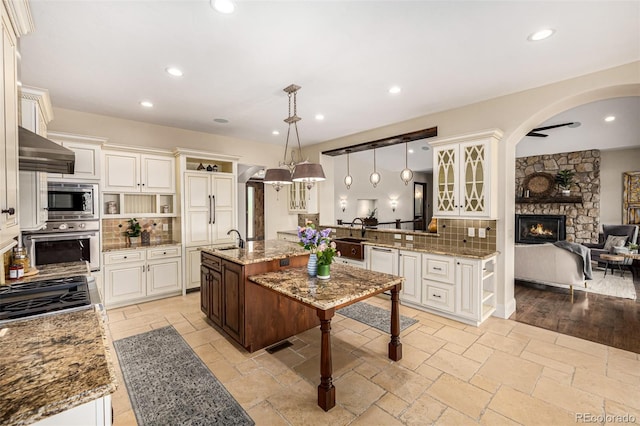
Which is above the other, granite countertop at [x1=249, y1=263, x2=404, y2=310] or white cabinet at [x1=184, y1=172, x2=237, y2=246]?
white cabinet at [x1=184, y1=172, x2=237, y2=246]

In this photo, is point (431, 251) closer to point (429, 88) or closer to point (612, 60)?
point (429, 88)

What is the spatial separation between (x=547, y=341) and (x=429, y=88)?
3064 millimetres

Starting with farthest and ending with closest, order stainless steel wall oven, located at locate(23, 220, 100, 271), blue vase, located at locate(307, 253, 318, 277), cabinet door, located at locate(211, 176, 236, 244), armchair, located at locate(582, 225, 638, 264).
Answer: armchair, located at locate(582, 225, 638, 264) < cabinet door, located at locate(211, 176, 236, 244) < stainless steel wall oven, located at locate(23, 220, 100, 271) < blue vase, located at locate(307, 253, 318, 277)

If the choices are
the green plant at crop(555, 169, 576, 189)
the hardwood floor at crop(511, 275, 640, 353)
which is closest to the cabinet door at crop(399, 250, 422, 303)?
the hardwood floor at crop(511, 275, 640, 353)

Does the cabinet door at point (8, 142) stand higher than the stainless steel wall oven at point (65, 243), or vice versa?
the cabinet door at point (8, 142)

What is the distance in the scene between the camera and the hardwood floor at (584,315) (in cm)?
318

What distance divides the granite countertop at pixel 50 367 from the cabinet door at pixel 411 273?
3.44 m

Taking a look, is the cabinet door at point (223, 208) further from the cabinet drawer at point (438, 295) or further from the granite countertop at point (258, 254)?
the cabinet drawer at point (438, 295)

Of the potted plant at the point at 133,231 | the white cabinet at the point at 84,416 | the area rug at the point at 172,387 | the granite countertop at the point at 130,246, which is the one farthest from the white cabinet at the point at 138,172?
the white cabinet at the point at 84,416

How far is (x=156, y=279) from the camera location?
14.4ft

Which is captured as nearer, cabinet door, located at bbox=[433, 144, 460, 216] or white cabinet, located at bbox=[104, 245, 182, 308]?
cabinet door, located at bbox=[433, 144, 460, 216]

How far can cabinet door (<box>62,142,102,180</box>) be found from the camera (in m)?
3.65

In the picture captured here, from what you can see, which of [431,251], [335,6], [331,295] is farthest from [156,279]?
[335,6]
